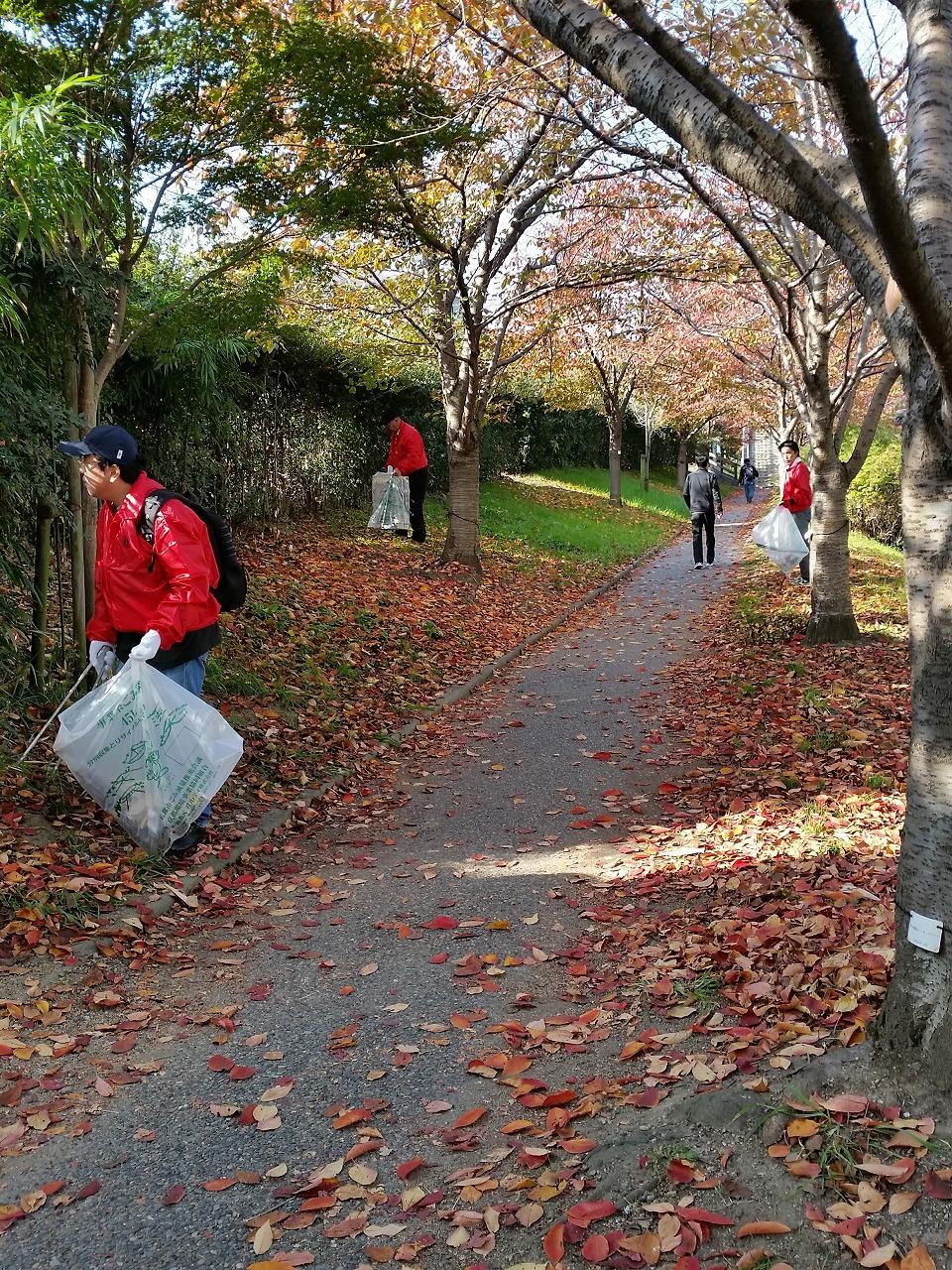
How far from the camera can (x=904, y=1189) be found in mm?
2305

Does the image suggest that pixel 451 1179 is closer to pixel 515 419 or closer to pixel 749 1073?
pixel 749 1073

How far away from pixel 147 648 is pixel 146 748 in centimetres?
47

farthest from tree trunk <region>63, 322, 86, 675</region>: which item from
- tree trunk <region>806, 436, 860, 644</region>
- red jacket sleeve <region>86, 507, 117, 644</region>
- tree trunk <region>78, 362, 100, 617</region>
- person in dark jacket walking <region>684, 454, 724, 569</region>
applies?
person in dark jacket walking <region>684, 454, 724, 569</region>

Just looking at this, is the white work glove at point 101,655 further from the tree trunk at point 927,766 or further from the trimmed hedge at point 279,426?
the trimmed hedge at point 279,426

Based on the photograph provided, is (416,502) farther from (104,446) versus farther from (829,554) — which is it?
(104,446)

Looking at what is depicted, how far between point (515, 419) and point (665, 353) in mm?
5948

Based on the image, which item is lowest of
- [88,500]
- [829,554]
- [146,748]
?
[146,748]

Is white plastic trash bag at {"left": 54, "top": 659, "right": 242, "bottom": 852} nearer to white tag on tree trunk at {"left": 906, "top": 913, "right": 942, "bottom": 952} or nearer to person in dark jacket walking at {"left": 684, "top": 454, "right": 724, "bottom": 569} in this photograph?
white tag on tree trunk at {"left": 906, "top": 913, "right": 942, "bottom": 952}

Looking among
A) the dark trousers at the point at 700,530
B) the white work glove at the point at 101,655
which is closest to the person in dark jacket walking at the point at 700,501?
the dark trousers at the point at 700,530

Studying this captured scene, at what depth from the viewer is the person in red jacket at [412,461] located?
13.2 m

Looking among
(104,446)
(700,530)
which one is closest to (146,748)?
(104,446)

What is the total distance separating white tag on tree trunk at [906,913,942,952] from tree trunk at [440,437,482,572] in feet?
35.4

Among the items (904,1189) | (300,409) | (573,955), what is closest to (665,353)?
(300,409)

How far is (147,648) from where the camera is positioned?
4.49 meters
